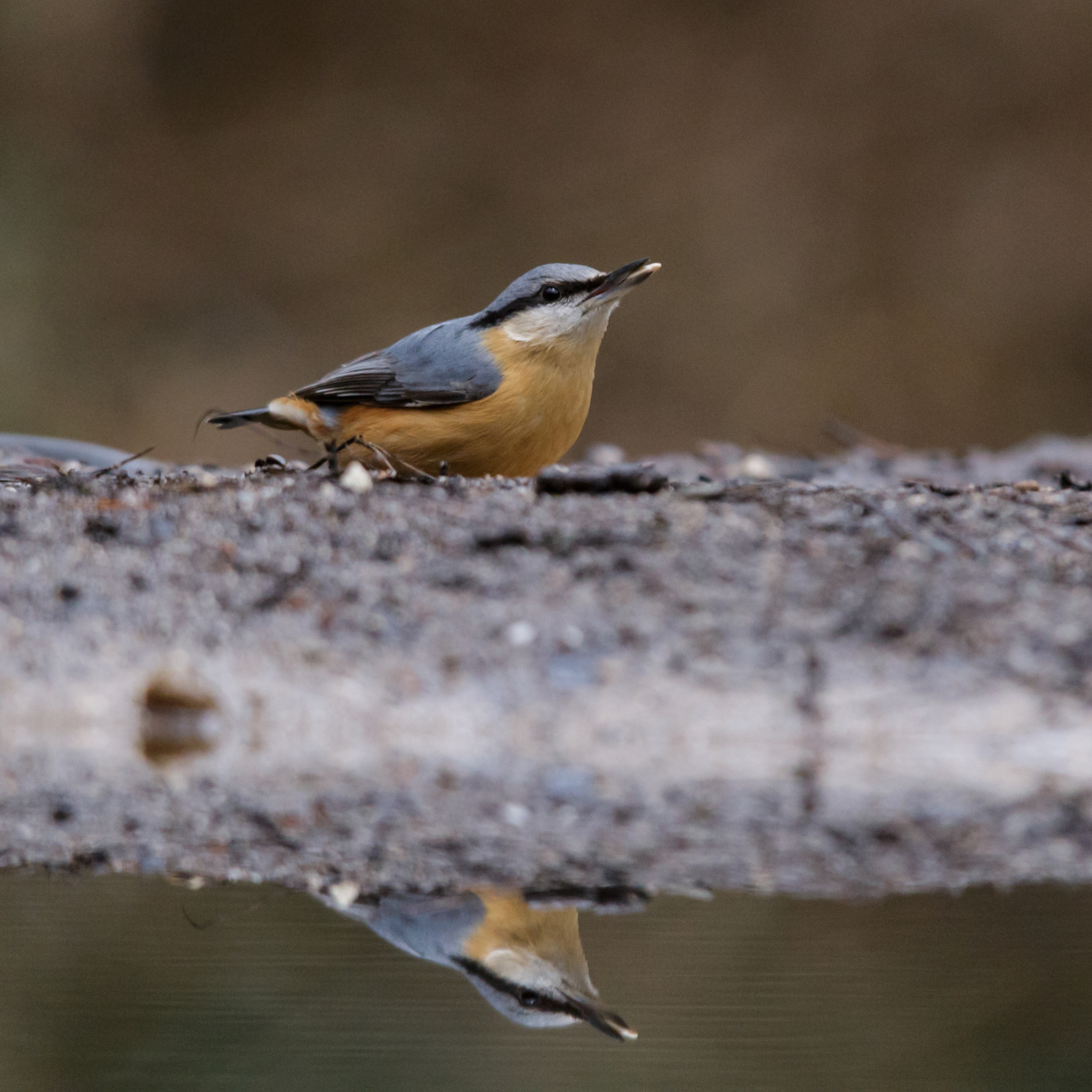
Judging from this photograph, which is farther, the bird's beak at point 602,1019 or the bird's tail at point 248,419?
the bird's tail at point 248,419

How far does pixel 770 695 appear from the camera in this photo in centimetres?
270

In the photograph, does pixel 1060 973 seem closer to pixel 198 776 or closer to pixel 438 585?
pixel 198 776

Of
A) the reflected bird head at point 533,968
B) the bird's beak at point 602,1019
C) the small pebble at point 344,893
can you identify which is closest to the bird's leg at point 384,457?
the small pebble at point 344,893

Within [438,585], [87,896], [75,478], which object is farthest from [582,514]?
[87,896]

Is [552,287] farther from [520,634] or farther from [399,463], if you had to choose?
[520,634]

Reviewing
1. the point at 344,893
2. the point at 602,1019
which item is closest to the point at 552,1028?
the point at 602,1019

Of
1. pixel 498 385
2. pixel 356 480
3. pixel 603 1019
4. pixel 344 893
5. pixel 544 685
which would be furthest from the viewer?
pixel 498 385

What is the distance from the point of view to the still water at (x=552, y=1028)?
1.44 m

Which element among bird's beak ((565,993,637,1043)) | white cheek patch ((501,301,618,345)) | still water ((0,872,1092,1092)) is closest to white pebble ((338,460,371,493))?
white cheek patch ((501,301,618,345))

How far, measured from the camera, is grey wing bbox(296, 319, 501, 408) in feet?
12.5

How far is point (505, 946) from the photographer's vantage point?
179 cm

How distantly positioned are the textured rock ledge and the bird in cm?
31

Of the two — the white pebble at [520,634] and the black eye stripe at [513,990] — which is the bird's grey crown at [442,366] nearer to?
the white pebble at [520,634]

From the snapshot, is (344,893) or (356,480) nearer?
(344,893)
